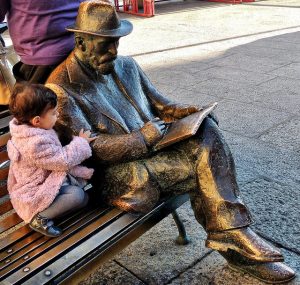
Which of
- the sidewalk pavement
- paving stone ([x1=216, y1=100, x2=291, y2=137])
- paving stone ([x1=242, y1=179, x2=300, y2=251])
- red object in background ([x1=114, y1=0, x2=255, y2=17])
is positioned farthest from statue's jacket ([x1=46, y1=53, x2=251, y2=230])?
red object in background ([x1=114, y1=0, x2=255, y2=17])

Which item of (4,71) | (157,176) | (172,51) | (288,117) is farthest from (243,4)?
(157,176)

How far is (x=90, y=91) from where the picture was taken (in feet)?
8.45

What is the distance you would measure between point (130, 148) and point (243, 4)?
42.6 feet

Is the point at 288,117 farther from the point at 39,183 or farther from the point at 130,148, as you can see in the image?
the point at 39,183

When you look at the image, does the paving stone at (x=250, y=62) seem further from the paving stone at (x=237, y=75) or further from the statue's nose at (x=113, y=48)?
the statue's nose at (x=113, y=48)

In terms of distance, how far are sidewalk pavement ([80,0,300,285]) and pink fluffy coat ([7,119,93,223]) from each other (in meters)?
0.75

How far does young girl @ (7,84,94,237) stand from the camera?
7.23 feet

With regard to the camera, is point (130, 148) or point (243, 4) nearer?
point (130, 148)

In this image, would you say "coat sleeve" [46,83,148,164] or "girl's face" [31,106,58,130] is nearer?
"girl's face" [31,106,58,130]

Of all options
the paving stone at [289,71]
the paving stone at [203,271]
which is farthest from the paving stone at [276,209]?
the paving stone at [289,71]

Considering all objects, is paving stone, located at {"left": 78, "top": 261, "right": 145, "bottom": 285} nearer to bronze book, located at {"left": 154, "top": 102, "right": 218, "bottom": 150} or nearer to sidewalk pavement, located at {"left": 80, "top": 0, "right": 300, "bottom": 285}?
sidewalk pavement, located at {"left": 80, "top": 0, "right": 300, "bottom": 285}

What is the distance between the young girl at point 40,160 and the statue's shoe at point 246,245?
741 mm

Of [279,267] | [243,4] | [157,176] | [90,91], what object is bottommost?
[243,4]

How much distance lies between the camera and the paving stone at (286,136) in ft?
14.3
